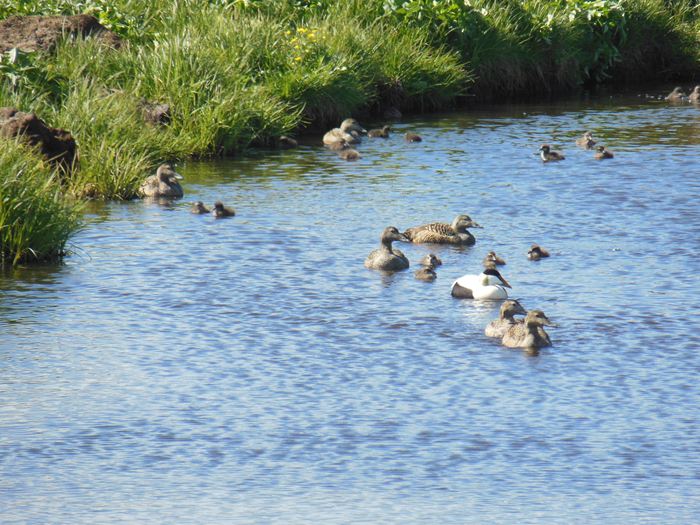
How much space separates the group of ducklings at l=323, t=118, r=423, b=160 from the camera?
21938 mm

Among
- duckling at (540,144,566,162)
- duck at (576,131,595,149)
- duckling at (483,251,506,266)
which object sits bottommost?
duckling at (483,251,506,266)

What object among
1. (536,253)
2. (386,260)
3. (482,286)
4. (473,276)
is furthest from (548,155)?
(482,286)

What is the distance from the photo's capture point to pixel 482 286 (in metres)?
13.6

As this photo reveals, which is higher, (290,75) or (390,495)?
(290,75)

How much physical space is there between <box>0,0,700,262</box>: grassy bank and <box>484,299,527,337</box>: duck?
764cm

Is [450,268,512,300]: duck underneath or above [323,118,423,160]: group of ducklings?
underneath

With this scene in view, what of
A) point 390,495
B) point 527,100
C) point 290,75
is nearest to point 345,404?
point 390,495

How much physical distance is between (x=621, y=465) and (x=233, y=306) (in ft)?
16.9

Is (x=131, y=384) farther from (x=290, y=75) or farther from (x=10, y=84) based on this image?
(x=290, y=75)

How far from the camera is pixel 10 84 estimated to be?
69.5ft

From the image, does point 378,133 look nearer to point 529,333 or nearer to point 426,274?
point 426,274

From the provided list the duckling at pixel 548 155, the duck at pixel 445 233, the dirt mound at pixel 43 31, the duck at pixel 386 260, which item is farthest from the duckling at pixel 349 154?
the duck at pixel 386 260

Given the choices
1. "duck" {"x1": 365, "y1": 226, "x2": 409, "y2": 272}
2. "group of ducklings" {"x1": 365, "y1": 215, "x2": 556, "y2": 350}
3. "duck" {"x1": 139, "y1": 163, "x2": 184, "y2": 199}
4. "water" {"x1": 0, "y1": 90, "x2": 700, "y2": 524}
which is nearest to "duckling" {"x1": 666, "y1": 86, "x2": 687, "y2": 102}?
"water" {"x1": 0, "y1": 90, "x2": 700, "y2": 524}

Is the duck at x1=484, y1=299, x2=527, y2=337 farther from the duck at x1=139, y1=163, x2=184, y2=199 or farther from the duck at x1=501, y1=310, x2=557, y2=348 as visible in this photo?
the duck at x1=139, y1=163, x2=184, y2=199
